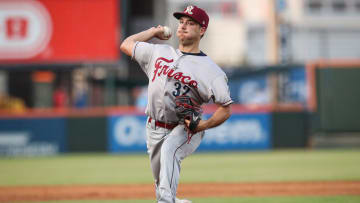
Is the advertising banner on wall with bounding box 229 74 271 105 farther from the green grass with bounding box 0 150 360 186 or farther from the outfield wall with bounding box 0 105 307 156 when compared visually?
the green grass with bounding box 0 150 360 186

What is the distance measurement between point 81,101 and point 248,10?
123ft

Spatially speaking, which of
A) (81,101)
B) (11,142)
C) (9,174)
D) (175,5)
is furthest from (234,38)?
(9,174)

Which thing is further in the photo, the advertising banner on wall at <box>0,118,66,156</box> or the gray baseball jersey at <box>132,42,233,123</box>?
the advertising banner on wall at <box>0,118,66,156</box>

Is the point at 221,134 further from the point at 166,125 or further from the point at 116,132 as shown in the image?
the point at 166,125

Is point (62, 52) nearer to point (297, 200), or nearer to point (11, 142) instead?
point (11, 142)

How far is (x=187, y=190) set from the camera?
22.1 ft

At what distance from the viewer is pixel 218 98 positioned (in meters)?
3.93

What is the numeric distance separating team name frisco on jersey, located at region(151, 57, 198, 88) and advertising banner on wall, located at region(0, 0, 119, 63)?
1133cm

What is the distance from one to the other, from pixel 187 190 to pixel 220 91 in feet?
10.2

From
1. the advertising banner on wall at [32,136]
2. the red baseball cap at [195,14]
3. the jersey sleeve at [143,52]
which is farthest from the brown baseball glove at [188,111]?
the advertising banner on wall at [32,136]

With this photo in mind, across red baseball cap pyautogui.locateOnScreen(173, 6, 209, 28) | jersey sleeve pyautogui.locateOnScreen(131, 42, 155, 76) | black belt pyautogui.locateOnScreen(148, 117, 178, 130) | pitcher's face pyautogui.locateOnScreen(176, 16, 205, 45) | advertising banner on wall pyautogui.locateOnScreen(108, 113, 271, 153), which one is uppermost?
red baseball cap pyautogui.locateOnScreen(173, 6, 209, 28)

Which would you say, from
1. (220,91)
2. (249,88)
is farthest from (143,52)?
(249,88)

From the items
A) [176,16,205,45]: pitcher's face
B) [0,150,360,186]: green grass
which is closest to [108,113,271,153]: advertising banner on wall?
[0,150,360,186]: green grass

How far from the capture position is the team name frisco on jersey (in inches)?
158
